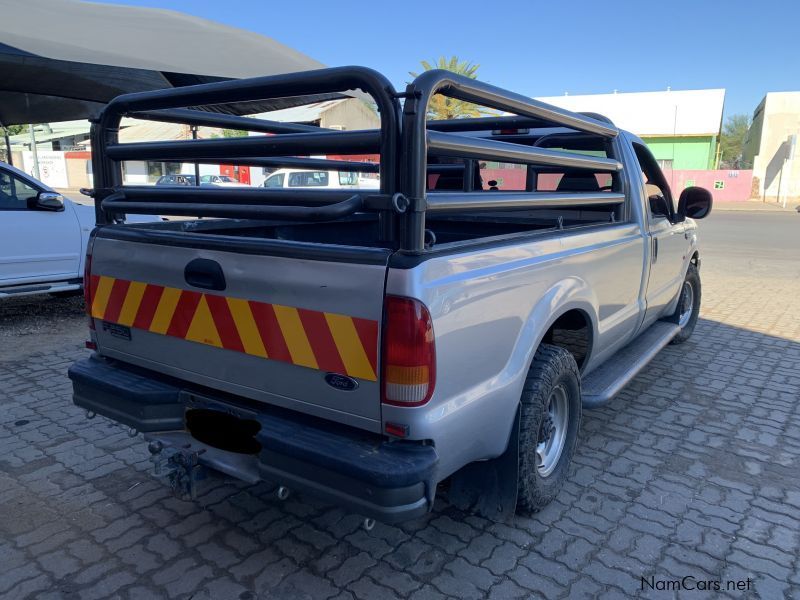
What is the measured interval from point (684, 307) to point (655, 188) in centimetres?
149

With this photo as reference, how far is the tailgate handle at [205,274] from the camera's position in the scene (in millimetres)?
2311

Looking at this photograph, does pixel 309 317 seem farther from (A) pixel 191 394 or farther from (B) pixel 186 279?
(A) pixel 191 394

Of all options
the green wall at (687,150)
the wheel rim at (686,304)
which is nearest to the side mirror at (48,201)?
the wheel rim at (686,304)

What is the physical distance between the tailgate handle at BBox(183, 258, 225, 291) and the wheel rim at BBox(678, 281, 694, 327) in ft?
15.3

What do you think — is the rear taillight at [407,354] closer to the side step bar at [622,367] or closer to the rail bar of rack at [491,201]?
the rail bar of rack at [491,201]

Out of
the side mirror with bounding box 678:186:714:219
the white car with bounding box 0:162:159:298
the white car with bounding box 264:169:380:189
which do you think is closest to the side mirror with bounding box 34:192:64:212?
the white car with bounding box 0:162:159:298

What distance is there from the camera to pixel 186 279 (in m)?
2.42

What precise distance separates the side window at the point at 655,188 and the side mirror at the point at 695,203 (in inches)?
3.9

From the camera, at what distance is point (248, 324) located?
228 centimetres

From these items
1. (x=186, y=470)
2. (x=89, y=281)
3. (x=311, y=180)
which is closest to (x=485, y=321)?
(x=186, y=470)

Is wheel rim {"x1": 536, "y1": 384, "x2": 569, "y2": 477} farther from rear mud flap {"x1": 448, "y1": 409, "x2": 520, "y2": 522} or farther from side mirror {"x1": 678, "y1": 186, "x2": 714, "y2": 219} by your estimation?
side mirror {"x1": 678, "y1": 186, "x2": 714, "y2": 219}

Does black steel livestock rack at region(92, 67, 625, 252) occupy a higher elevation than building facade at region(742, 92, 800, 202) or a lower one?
lower

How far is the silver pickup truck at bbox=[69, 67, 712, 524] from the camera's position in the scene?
1968 millimetres

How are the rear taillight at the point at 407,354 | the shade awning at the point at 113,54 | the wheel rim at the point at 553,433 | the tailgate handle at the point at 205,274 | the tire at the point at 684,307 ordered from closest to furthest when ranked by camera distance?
the rear taillight at the point at 407,354
the tailgate handle at the point at 205,274
the wheel rim at the point at 553,433
the tire at the point at 684,307
the shade awning at the point at 113,54
